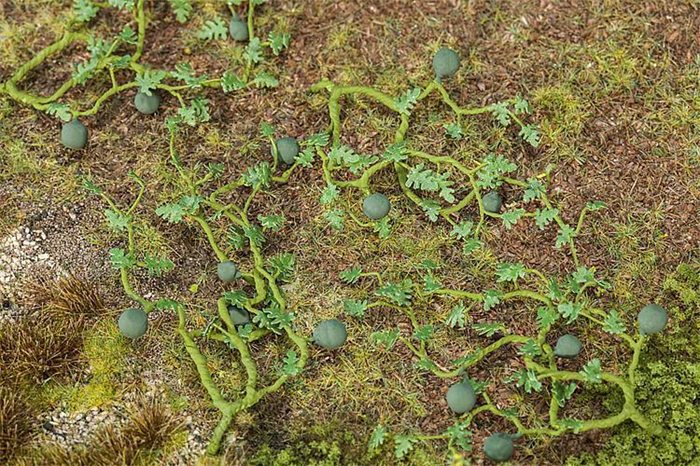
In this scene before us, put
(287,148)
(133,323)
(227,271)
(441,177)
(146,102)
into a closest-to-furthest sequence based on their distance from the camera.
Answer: (133,323) < (227,271) < (441,177) < (287,148) < (146,102)

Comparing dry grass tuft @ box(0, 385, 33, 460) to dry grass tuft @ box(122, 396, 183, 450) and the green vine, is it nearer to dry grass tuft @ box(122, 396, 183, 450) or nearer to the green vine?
dry grass tuft @ box(122, 396, 183, 450)

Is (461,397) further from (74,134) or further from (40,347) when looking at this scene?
(74,134)

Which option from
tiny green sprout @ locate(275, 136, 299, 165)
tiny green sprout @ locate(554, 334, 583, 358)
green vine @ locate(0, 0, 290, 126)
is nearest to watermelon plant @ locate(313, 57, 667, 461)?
tiny green sprout @ locate(554, 334, 583, 358)

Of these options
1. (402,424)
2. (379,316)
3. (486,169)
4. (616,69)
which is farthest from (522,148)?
(402,424)

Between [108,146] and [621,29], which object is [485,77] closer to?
[621,29]

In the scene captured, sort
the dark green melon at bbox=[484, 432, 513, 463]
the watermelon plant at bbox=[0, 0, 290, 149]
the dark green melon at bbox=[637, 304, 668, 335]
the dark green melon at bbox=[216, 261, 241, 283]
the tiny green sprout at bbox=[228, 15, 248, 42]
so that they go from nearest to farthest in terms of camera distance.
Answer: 1. the dark green melon at bbox=[484, 432, 513, 463]
2. the dark green melon at bbox=[637, 304, 668, 335]
3. the dark green melon at bbox=[216, 261, 241, 283]
4. the watermelon plant at bbox=[0, 0, 290, 149]
5. the tiny green sprout at bbox=[228, 15, 248, 42]

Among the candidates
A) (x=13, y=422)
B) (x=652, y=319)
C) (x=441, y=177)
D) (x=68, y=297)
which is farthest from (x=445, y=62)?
(x=13, y=422)
